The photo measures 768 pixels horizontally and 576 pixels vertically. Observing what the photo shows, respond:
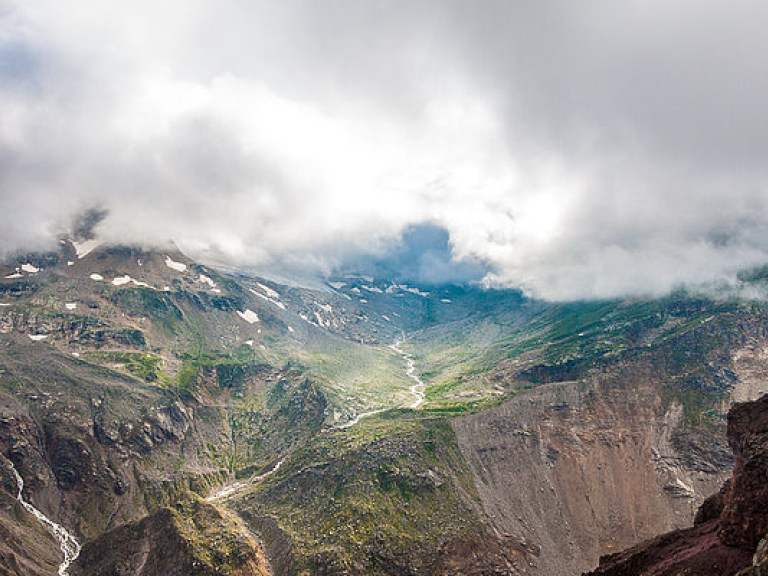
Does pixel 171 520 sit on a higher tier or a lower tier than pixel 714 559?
lower

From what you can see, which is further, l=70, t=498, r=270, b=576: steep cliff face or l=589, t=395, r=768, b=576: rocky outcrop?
l=70, t=498, r=270, b=576: steep cliff face

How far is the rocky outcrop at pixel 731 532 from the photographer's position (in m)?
66.3

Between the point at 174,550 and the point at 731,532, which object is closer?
the point at 731,532

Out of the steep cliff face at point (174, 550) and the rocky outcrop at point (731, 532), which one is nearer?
the rocky outcrop at point (731, 532)

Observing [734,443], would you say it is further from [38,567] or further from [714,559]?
[38,567]

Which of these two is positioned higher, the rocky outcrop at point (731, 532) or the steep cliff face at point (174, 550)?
the rocky outcrop at point (731, 532)

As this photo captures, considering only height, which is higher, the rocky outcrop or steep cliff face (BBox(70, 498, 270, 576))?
the rocky outcrop

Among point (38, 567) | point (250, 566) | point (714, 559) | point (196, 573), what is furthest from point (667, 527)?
point (38, 567)

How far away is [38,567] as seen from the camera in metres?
174

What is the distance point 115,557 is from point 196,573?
140 feet

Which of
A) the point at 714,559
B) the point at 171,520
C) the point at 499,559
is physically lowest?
the point at 499,559

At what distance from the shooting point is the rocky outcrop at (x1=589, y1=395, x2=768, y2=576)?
66312 millimetres

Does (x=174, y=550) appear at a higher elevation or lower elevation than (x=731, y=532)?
lower

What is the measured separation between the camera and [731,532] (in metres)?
69.9
